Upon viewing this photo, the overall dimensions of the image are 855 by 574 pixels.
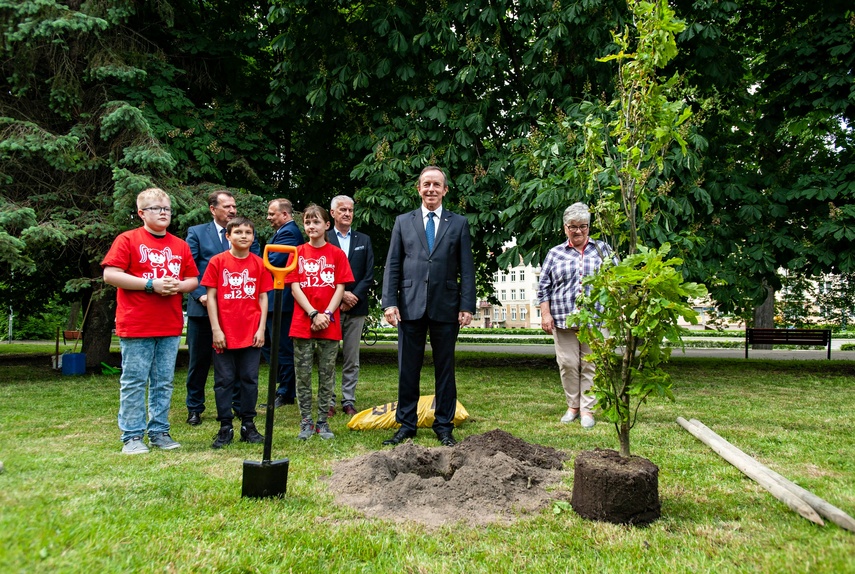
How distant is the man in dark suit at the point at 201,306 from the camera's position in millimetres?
5945

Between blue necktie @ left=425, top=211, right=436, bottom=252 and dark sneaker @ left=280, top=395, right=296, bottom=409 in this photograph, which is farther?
dark sneaker @ left=280, top=395, right=296, bottom=409

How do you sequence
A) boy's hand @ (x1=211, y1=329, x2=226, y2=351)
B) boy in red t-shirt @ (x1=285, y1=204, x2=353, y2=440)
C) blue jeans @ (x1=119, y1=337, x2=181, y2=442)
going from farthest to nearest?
boy in red t-shirt @ (x1=285, y1=204, x2=353, y2=440), boy's hand @ (x1=211, y1=329, x2=226, y2=351), blue jeans @ (x1=119, y1=337, x2=181, y2=442)

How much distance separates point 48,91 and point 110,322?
4.60 meters

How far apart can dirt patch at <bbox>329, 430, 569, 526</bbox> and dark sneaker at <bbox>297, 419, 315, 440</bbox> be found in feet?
3.21

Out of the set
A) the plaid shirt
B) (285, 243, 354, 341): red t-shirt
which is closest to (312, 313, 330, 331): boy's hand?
(285, 243, 354, 341): red t-shirt

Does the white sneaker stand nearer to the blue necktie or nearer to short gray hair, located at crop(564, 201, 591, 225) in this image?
short gray hair, located at crop(564, 201, 591, 225)

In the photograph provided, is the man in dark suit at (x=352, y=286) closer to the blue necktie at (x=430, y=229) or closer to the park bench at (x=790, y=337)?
the blue necktie at (x=430, y=229)

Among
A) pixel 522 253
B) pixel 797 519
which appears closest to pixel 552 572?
pixel 797 519

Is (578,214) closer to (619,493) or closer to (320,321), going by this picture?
(320,321)

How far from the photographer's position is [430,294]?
508 cm

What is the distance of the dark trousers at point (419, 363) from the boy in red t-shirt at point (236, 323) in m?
1.17

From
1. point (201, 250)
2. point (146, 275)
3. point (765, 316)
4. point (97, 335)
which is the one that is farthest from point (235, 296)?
point (765, 316)

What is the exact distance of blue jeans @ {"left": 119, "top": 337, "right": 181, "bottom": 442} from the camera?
4699mm

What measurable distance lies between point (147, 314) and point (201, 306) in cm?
118
